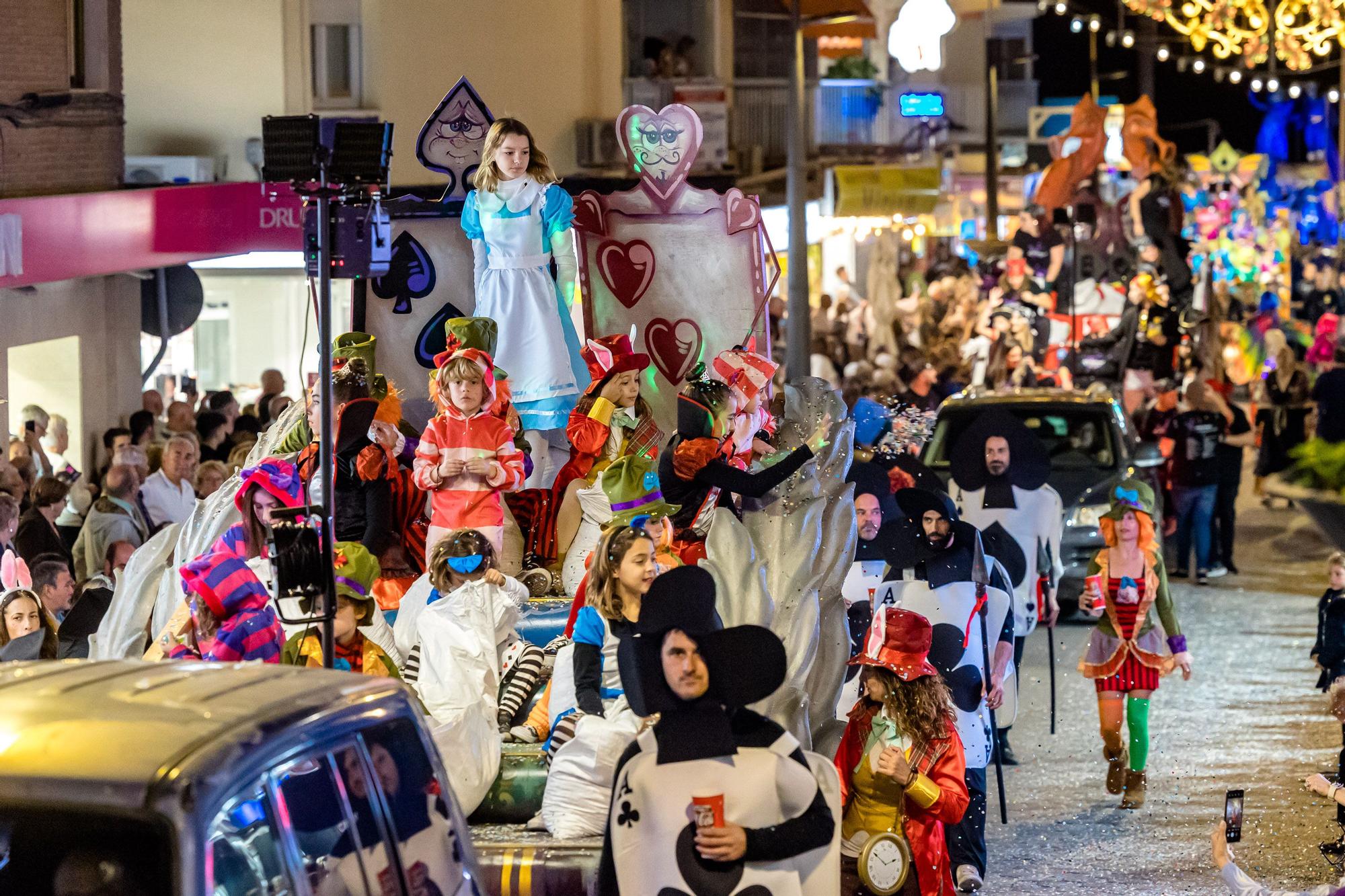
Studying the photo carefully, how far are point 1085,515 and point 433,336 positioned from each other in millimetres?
6048

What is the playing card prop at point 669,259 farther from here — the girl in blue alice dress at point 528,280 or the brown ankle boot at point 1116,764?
the brown ankle boot at point 1116,764

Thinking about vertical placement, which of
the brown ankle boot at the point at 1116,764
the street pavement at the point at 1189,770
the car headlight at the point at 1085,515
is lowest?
the street pavement at the point at 1189,770

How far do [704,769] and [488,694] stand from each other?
8.16 ft

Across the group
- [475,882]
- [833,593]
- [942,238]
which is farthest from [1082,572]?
[942,238]

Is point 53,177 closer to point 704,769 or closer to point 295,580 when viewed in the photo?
point 295,580

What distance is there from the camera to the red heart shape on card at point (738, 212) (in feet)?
37.7

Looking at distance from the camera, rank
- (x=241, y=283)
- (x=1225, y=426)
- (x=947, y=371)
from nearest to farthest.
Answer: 1. (x=1225, y=426)
2. (x=947, y=371)
3. (x=241, y=283)

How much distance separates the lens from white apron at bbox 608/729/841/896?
5.15 m

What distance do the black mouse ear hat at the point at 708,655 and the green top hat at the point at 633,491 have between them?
132 inches

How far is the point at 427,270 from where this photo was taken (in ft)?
36.8

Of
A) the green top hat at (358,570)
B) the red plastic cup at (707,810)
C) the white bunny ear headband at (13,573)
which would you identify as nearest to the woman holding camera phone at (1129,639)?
the green top hat at (358,570)

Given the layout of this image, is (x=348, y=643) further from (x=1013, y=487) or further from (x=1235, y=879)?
(x=1013, y=487)

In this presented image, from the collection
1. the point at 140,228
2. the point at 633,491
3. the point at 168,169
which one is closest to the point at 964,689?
the point at 633,491

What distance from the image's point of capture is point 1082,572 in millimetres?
14773
